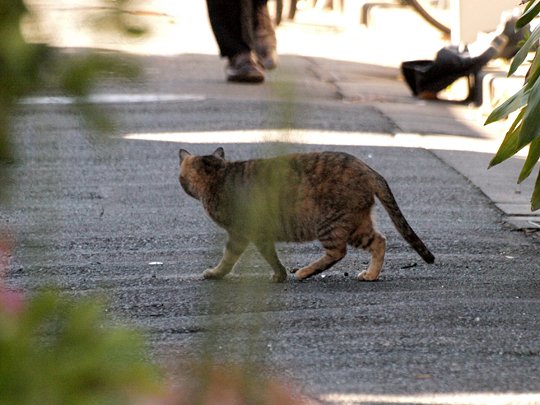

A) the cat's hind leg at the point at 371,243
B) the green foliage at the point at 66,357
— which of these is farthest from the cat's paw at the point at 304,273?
the green foliage at the point at 66,357

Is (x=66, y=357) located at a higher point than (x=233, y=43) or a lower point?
higher

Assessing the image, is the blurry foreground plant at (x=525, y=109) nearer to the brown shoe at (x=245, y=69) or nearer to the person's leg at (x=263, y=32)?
the person's leg at (x=263, y=32)

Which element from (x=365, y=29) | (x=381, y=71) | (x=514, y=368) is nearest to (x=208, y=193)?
(x=514, y=368)

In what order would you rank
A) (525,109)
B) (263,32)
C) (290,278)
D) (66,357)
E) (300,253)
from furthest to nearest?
(263,32) < (300,253) < (290,278) < (525,109) < (66,357)

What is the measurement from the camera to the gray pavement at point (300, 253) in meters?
1.61

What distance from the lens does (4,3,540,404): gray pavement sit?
1.61 meters

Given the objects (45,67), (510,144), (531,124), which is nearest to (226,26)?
(510,144)

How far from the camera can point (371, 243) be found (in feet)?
20.0

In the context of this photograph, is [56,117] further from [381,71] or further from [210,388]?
[381,71]

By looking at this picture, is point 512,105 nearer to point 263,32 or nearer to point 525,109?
point 525,109

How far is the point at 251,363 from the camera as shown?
159cm

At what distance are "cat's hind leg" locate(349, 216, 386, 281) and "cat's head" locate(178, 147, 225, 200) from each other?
792 millimetres

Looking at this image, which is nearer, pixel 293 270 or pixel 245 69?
pixel 293 270

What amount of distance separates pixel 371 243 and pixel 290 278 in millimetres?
458
